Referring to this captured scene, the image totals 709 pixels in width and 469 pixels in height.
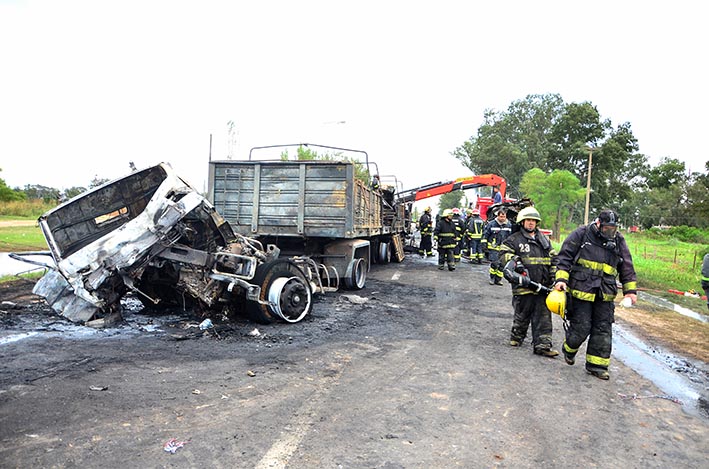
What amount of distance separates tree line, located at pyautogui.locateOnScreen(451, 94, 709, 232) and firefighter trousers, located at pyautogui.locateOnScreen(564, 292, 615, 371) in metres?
28.0

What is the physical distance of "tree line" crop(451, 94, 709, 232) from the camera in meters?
41.5

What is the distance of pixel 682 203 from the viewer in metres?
45.4

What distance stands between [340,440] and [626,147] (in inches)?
1835

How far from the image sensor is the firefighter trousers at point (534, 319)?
559 cm

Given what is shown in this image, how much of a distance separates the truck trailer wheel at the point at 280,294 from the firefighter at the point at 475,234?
1014cm

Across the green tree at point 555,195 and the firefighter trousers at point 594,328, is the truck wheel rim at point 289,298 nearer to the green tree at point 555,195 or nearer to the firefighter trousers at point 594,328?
the firefighter trousers at point 594,328

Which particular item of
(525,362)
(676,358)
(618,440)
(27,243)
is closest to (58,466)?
(618,440)

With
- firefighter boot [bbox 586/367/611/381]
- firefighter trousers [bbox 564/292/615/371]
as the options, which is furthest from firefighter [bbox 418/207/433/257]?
firefighter boot [bbox 586/367/611/381]

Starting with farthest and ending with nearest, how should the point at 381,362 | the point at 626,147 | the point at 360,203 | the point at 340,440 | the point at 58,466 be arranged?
the point at 626,147, the point at 360,203, the point at 381,362, the point at 340,440, the point at 58,466

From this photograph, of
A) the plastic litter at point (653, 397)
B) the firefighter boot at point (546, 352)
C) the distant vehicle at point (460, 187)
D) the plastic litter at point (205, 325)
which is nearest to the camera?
the plastic litter at point (653, 397)

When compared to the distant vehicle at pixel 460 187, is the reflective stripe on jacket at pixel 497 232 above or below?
below

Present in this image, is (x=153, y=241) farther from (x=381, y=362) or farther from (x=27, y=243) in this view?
(x=27, y=243)

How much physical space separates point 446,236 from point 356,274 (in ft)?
15.0

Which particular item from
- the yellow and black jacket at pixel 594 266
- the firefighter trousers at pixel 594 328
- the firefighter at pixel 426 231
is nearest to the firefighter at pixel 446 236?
the firefighter at pixel 426 231
